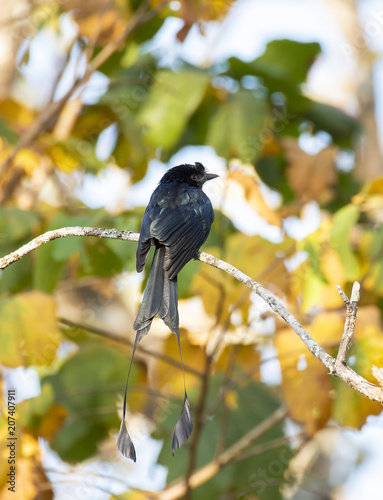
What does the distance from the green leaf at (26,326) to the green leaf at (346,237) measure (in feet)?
4.64

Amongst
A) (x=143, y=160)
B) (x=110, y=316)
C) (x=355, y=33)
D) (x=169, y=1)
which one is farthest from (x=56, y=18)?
(x=355, y=33)

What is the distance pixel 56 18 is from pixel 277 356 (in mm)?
2829

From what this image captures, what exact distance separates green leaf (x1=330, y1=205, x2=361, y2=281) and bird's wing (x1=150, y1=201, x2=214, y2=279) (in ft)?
2.11

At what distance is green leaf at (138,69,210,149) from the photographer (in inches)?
152

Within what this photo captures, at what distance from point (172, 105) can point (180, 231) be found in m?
1.31

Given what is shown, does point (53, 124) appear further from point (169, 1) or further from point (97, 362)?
point (97, 362)

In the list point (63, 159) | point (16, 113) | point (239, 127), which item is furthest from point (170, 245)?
point (16, 113)

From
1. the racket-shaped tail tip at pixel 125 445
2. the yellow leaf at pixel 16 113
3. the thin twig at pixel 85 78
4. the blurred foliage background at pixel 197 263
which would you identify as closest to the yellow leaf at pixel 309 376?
the blurred foliage background at pixel 197 263

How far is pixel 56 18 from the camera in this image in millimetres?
4340

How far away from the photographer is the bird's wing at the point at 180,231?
269 centimetres

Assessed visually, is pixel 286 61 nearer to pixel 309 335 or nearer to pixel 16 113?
pixel 16 113

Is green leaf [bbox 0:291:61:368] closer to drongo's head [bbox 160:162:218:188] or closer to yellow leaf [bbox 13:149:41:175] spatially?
drongo's head [bbox 160:162:218:188]

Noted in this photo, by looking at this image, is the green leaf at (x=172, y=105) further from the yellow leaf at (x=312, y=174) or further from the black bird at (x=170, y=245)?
the yellow leaf at (x=312, y=174)

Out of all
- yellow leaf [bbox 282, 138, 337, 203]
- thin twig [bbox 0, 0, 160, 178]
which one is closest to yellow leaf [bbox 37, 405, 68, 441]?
thin twig [bbox 0, 0, 160, 178]
